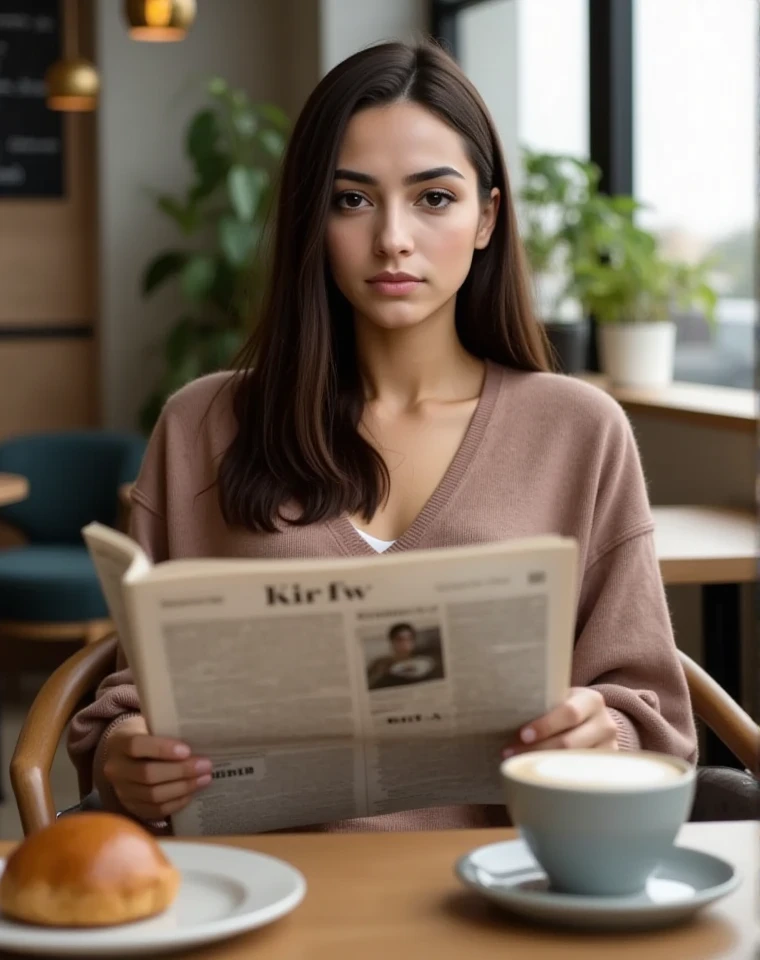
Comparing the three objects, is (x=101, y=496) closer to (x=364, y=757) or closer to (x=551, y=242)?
(x=551, y=242)

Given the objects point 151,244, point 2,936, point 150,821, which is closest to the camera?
point 2,936

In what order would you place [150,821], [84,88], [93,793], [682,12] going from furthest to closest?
[84,88], [682,12], [93,793], [150,821]

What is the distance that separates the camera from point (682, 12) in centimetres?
383

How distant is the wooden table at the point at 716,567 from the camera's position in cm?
238

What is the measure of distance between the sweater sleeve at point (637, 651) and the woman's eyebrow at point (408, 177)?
41cm

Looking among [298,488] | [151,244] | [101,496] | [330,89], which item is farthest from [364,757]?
[151,244]

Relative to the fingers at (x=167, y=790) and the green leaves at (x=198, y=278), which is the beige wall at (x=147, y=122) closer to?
the green leaves at (x=198, y=278)

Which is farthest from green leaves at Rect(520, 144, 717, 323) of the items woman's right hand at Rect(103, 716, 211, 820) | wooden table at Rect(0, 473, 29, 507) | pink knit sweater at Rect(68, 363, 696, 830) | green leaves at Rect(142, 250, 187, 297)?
woman's right hand at Rect(103, 716, 211, 820)

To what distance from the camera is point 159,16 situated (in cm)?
411

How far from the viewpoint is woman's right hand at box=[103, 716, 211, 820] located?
113 cm

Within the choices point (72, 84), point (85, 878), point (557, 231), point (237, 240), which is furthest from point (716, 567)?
point (72, 84)

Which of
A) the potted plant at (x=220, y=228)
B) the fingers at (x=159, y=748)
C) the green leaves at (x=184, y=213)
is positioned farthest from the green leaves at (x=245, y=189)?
the fingers at (x=159, y=748)

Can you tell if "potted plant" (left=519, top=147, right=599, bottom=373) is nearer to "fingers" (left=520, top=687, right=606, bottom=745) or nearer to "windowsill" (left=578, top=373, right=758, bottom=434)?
"windowsill" (left=578, top=373, right=758, bottom=434)

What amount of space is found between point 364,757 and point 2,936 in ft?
1.16
